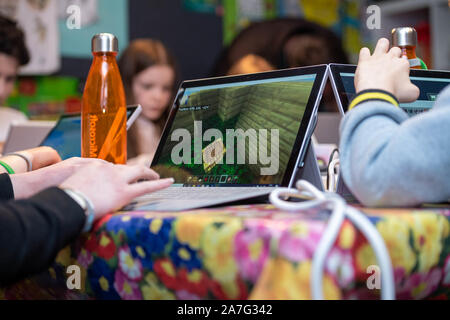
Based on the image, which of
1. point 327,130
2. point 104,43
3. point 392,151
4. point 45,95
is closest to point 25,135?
point 104,43

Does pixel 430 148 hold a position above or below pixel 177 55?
below

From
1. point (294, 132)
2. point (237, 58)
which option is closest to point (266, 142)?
point (294, 132)

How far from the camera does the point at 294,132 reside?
0.70 meters

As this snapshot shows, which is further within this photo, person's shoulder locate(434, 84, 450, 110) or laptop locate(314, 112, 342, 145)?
laptop locate(314, 112, 342, 145)

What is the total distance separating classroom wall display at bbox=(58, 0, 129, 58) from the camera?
273cm

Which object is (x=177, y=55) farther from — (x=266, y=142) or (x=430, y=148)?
(x=430, y=148)

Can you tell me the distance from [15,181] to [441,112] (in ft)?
Result: 1.96

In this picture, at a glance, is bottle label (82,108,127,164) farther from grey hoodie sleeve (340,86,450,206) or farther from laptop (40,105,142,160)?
grey hoodie sleeve (340,86,450,206)

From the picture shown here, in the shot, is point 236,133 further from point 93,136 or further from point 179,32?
point 179,32

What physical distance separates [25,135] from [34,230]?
105cm

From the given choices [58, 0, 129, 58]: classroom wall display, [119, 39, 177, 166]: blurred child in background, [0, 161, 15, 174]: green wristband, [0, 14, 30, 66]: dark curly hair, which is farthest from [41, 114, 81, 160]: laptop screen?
[58, 0, 129, 58]: classroom wall display

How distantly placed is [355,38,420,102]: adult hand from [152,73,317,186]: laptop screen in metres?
0.10

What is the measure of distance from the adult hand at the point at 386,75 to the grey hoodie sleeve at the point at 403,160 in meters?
0.07

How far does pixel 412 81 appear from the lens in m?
0.78
